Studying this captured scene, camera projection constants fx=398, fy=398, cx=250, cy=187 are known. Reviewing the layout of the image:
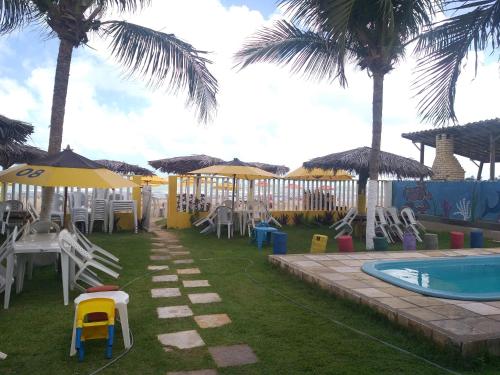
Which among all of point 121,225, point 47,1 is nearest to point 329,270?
point 47,1

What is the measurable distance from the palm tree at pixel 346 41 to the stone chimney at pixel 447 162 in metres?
8.78

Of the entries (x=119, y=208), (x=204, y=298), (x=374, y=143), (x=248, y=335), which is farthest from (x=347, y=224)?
(x=248, y=335)

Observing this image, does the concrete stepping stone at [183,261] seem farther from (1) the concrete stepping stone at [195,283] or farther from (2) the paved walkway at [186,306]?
(1) the concrete stepping stone at [195,283]

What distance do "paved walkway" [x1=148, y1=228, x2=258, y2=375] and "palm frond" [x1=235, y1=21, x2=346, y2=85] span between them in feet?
15.8

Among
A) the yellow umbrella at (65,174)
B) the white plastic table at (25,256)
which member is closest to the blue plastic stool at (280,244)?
the yellow umbrella at (65,174)

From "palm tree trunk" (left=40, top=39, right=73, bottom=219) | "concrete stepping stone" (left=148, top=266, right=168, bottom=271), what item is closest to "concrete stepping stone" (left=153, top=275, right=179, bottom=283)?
"concrete stepping stone" (left=148, top=266, right=168, bottom=271)

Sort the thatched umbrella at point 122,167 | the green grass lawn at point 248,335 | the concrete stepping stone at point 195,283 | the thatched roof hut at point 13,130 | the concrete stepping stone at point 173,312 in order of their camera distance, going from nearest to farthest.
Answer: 1. the green grass lawn at point 248,335
2. the concrete stepping stone at point 173,312
3. the concrete stepping stone at point 195,283
4. the thatched roof hut at point 13,130
5. the thatched umbrella at point 122,167

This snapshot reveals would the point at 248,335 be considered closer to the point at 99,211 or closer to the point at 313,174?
the point at 99,211

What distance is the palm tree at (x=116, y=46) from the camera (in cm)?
641

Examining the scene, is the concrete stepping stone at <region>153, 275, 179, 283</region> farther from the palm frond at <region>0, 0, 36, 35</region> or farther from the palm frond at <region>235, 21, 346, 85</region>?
the palm frond at <region>235, 21, 346, 85</region>

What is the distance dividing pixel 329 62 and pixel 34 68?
6.80 meters

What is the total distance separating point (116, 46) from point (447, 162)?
13.9 m

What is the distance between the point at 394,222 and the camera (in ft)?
33.7

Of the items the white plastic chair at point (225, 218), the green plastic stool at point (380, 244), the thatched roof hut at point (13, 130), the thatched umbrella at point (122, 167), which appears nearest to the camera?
the thatched roof hut at point (13, 130)
